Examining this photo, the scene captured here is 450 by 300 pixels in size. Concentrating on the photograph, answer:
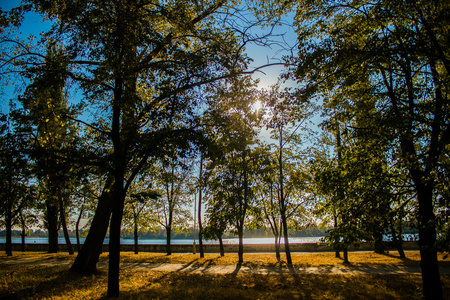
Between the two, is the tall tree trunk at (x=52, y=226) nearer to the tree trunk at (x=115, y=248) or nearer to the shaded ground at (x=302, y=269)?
the shaded ground at (x=302, y=269)

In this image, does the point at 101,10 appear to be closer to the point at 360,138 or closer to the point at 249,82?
the point at 249,82

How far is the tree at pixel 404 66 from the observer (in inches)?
268

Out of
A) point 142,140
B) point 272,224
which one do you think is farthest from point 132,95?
point 272,224

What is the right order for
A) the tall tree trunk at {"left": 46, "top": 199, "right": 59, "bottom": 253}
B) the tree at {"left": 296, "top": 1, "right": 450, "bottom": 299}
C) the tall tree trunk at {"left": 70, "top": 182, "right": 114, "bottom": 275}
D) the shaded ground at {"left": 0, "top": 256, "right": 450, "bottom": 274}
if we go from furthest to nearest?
1. the tall tree trunk at {"left": 46, "top": 199, "right": 59, "bottom": 253}
2. the shaded ground at {"left": 0, "top": 256, "right": 450, "bottom": 274}
3. the tall tree trunk at {"left": 70, "top": 182, "right": 114, "bottom": 275}
4. the tree at {"left": 296, "top": 1, "right": 450, "bottom": 299}

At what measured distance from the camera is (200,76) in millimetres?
8969

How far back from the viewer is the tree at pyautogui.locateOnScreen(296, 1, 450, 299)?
680 cm

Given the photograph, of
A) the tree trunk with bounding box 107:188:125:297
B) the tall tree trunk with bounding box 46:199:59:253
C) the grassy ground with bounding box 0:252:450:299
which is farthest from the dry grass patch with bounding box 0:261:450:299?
the tall tree trunk with bounding box 46:199:59:253

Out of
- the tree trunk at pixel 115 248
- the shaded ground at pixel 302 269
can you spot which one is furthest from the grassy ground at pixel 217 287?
the shaded ground at pixel 302 269

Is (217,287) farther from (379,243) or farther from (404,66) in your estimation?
(404,66)

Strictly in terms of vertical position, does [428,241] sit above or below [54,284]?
above

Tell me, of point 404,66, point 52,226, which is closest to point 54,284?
point 404,66

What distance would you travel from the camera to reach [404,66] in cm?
765

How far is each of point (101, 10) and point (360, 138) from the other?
9.17 m

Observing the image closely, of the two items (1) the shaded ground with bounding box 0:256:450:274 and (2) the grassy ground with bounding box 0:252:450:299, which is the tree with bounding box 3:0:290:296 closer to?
(2) the grassy ground with bounding box 0:252:450:299
